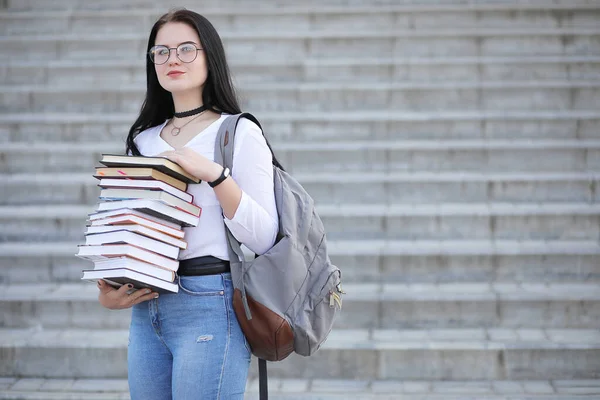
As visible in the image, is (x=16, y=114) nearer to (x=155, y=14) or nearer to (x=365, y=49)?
(x=155, y=14)

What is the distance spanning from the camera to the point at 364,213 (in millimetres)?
5148

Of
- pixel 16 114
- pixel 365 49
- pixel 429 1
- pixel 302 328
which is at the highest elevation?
pixel 429 1

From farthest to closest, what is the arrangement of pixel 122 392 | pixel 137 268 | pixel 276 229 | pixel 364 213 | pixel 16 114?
pixel 16 114, pixel 364 213, pixel 122 392, pixel 276 229, pixel 137 268

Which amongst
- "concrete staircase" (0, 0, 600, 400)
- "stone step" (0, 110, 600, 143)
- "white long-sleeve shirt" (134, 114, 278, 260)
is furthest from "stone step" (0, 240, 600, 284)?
"white long-sleeve shirt" (134, 114, 278, 260)

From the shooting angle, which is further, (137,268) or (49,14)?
(49,14)

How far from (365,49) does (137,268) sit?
4759 mm

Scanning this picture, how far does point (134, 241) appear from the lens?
2012 millimetres

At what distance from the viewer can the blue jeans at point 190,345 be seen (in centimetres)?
204

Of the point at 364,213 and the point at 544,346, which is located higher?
the point at 364,213

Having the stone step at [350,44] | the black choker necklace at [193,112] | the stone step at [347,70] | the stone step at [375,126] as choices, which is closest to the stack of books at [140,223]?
A: the black choker necklace at [193,112]

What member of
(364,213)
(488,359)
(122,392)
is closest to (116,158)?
(122,392)

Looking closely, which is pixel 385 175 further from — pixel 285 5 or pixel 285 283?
pixel 285 283

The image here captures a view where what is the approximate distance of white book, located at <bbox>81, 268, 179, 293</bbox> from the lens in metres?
1.99

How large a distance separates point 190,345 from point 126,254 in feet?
0.90
